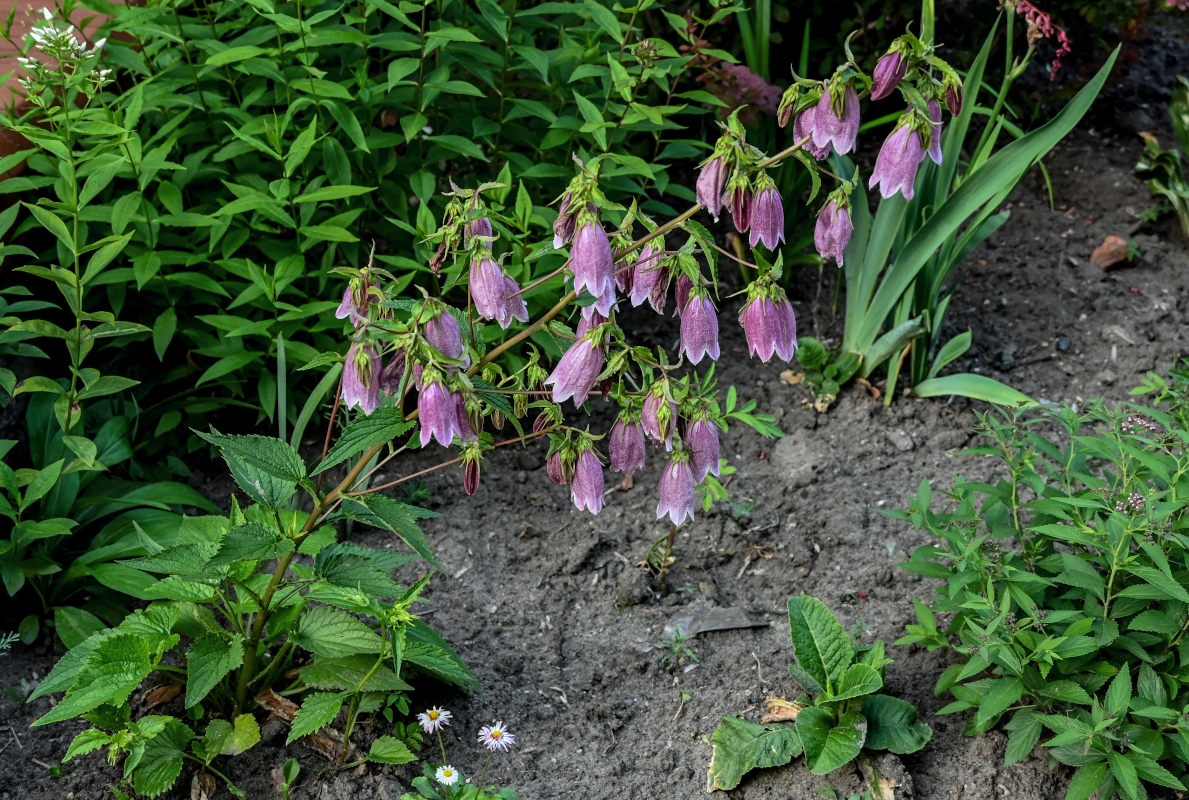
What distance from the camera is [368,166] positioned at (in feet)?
10.4

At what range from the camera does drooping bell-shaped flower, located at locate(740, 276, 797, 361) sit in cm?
178

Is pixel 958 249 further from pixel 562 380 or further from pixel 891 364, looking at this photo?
pixel 562 380

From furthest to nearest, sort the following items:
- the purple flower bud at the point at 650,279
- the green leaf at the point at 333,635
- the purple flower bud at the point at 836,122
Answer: the green leaf at the point at 333,635 → the purple flower bud at the point at 650,279 → the purple flower bud at the point at 836,122

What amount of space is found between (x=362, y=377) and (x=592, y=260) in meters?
0.43

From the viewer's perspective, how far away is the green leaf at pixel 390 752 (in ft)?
7.39

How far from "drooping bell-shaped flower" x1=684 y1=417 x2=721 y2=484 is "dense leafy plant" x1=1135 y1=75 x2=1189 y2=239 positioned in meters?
2.97

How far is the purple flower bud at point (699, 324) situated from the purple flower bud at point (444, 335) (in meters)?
0.39

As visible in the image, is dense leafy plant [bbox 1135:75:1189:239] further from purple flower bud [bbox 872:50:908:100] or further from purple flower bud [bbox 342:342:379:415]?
purple flower bud [bbox 342:342:379:415]

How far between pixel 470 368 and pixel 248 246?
1530 millimetres

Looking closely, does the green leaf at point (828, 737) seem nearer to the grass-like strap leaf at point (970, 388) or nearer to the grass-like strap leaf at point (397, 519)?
the grass-like strap leaf at point (397, 519)

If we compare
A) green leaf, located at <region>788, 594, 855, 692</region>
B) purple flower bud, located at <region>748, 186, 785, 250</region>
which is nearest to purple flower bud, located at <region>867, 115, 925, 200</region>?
purple flower bud, located at <region>748, 186, 785, 250</region>

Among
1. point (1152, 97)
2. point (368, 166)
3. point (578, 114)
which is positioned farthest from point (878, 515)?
point (1152, 97)

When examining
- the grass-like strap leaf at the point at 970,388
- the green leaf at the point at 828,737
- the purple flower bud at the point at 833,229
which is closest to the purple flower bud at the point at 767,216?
the purple flower bud at the point at 833,229

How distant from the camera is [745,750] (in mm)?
2332
